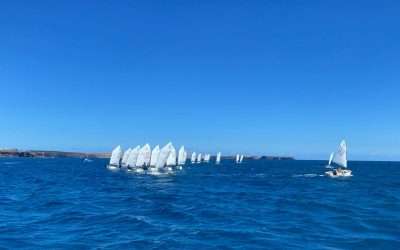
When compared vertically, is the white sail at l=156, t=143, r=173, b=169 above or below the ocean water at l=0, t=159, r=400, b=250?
above

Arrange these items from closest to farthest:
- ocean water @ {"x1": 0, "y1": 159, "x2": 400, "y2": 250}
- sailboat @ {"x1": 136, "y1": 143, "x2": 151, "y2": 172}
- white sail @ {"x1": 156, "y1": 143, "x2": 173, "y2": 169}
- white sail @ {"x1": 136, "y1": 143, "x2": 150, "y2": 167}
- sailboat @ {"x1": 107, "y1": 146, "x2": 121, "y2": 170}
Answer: ocean water @ {"x1": 0, "y1": 159, "x2": 400, "y2": 250}
white sail @ {"x1": 156, "y1": 143, "x2": 173, "y2": 169}
sailboat @ {"x1": 136, "y1": 143, "x2": 151, "y2": 172}
white sail @ {"x1": 136, "y1": 143, "x2": 150, "y2": 167}
sailboat @ {"x1": 107, "y1": 146, "x2": 121, "y2": 170}

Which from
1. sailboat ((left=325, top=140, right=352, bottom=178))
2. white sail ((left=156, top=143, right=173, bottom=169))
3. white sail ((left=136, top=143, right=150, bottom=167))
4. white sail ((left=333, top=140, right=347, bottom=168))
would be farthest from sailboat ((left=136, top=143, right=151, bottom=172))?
white sail ((left=333, top=140, right=347, bottom=168))

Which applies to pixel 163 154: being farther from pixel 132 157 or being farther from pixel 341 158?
pixel 341 158

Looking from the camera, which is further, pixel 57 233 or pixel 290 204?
pixel 290 204

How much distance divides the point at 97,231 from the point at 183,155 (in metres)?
141

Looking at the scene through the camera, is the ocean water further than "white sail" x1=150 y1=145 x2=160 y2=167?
No

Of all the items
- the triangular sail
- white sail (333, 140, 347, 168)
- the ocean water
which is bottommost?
the ocean water

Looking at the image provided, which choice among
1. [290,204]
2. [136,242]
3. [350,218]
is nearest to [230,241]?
[136,242]

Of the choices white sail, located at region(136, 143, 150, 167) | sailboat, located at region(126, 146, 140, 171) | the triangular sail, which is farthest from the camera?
sailboat, located at region(126, 146, 140, 171)

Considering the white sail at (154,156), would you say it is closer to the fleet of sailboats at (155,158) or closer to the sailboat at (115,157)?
the fleet of sailboats at (155,158)

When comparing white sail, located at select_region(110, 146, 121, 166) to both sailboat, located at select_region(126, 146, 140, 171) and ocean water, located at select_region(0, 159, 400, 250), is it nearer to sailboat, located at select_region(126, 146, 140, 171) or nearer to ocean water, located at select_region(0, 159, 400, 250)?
sailboat, located at select_region(126, 146, 140, 171)

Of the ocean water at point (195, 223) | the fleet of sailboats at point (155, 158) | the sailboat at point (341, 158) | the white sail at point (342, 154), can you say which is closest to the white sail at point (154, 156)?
the fleet of sailboats at point (155, 158)

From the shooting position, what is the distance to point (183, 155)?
167750 millimetres

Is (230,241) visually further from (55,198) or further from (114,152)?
(114,152)
